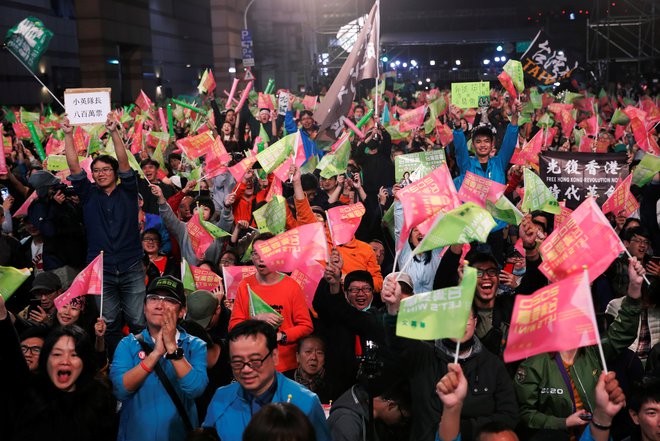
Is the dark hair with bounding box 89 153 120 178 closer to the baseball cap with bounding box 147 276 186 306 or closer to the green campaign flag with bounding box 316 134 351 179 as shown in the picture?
the baseball cap with bounding box 147 276 186 306

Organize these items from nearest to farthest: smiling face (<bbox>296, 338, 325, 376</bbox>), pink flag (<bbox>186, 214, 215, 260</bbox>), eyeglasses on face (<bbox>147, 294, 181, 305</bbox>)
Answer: eyeglasses on face (<bbox>147, 294, 181, 305</bbox>) → smiling face (<bbox>296, 338, 325, 376</bbox>) → pink flag (<bbox>186, 214, 215, 260</bbox>)

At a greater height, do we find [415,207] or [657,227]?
[415,207]

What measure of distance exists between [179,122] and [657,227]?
10.4m

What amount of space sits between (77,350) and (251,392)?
87cm

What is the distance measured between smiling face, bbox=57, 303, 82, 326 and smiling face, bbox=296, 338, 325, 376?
155cm

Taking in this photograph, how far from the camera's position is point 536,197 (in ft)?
19.5

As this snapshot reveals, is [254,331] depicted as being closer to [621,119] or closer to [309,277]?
[309,277]

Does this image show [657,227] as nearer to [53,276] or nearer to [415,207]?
[415,207]

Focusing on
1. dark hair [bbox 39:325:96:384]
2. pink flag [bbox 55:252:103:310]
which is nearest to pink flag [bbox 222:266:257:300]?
pink flag [bbox 55:252:103:310]

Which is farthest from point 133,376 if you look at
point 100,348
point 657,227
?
point 657,227

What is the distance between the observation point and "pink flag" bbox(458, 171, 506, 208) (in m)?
5.98

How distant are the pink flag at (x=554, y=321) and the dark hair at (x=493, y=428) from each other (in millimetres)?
433

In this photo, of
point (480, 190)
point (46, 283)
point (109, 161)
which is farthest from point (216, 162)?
point (480, 190)

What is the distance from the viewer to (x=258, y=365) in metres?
3.48
